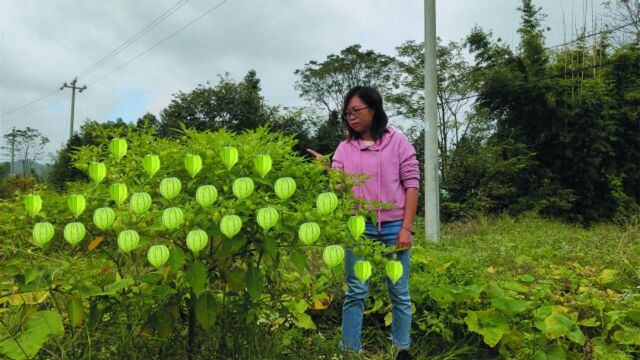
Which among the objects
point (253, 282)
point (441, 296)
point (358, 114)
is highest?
point (358, 114)

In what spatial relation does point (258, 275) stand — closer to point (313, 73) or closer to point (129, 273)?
point (129, 273)

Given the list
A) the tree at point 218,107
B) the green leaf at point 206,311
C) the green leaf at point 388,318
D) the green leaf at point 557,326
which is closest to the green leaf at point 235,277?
the green leaf at point 206,311

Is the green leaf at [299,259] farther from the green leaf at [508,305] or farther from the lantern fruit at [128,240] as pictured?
the green leaf at [508,305]

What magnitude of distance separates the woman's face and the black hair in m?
0.02

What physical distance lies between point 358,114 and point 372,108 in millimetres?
100

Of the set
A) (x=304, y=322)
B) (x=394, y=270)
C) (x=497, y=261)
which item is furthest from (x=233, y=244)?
(x=497, y=261)

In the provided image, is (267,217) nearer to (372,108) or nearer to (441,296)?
(372,108)

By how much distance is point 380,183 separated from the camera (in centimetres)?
251

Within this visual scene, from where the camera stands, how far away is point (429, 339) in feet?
9.52

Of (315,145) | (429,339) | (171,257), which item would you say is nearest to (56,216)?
(171,257)

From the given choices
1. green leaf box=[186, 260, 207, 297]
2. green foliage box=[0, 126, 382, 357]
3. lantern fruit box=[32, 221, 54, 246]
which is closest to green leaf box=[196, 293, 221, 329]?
green foliage box=[0, 126, 382, 357]

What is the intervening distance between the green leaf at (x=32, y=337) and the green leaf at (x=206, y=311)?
43cm

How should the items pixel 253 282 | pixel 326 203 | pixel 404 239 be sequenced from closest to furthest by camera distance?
pixel 326 203
pixel 253 282
pixel 404 239

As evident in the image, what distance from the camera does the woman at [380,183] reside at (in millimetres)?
2494
